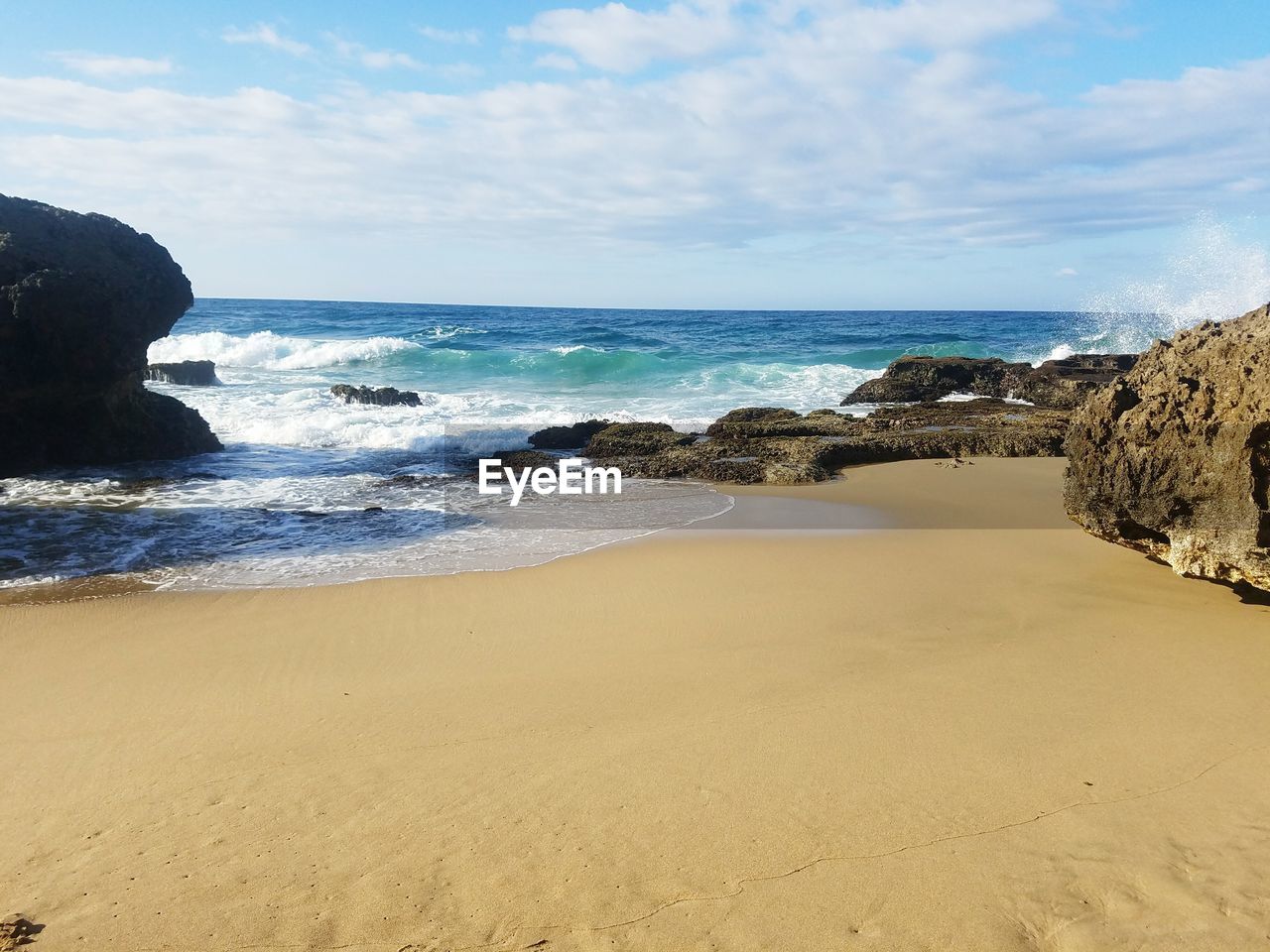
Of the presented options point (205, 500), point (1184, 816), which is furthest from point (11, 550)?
point (1184, 816)

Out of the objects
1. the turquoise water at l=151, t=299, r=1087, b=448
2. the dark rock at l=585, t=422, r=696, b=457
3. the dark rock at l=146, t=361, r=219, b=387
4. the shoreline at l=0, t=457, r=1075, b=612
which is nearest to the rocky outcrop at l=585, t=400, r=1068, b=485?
the dark rock at l=585, t=422, r=696, b=457

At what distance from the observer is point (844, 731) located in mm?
3598

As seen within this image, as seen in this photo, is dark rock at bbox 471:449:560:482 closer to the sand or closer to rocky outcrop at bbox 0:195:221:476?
rocky outcrop at bbox 0:195:221:476

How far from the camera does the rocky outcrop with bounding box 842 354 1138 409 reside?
1769cm

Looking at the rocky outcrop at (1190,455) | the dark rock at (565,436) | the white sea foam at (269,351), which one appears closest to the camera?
the rocky outcrop at (1190,455)

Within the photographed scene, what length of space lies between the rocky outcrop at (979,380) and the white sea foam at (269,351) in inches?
760

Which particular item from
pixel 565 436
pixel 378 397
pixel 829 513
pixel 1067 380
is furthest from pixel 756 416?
pixel 378 397

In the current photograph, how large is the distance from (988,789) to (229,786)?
9.86 feet

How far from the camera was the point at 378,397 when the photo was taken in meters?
18.6

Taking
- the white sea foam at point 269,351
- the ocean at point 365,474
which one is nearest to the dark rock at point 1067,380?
the ocean at point 365,474

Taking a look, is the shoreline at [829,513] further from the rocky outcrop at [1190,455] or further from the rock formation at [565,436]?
the rock formation at [565,436]

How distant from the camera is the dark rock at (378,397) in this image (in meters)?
18.5

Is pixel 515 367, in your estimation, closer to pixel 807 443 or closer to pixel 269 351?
pixel 269 351

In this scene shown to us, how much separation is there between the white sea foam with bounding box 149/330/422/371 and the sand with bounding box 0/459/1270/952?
25567mm
